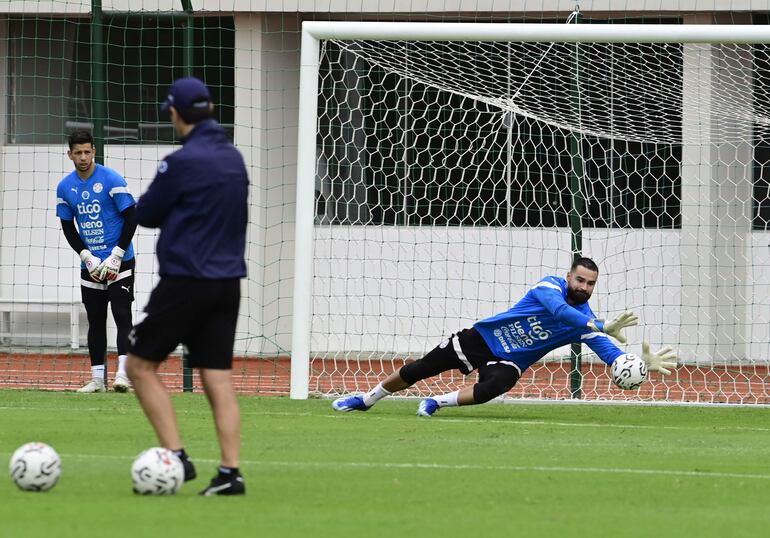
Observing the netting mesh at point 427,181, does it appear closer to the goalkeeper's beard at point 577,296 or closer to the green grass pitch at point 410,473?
the goalkeeper's beard at point 577,296

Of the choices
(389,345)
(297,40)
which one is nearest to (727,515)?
(389,345)

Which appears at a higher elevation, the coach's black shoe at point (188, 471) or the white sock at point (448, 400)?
the coach's black shoe at point (188, 471)

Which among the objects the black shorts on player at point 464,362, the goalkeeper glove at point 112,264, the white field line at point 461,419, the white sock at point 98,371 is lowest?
the white field line at point 461,419

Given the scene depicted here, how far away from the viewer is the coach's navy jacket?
6406 mm

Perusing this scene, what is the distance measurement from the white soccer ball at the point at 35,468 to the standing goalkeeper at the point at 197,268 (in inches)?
19.6

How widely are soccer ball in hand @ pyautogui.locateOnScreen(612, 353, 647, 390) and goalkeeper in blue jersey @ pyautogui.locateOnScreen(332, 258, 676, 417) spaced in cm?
38

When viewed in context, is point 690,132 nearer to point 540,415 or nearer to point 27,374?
point 540,415

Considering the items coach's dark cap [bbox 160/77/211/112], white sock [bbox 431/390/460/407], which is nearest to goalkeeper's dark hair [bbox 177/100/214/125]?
coach's dark cap [bbox 160/77/211/112]

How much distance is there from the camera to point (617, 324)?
9.86 meters

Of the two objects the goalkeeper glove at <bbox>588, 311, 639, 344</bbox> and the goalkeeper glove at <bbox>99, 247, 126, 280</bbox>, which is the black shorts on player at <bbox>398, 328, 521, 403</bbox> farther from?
the goalkeeper glove at <bbox>99, 247, 126, 280</bbox>

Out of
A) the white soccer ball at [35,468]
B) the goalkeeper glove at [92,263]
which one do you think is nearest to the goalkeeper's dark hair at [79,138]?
the goalkeeper glove at [92,263]

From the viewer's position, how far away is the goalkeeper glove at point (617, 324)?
9773 mm

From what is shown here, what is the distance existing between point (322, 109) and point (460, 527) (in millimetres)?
10638

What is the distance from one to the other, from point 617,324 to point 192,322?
4.15 meters
